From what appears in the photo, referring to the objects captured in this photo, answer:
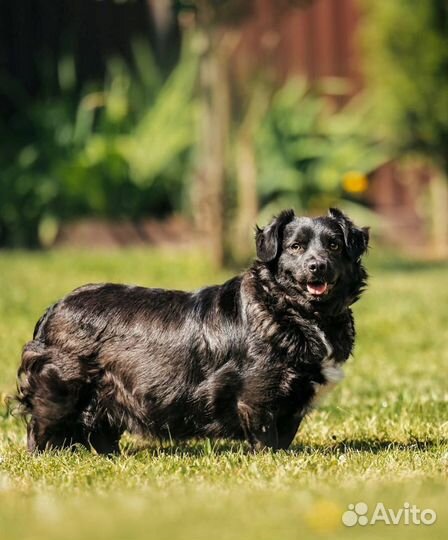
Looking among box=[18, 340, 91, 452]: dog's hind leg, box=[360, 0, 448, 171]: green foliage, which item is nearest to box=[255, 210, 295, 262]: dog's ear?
box=[18, 340, 91, 452]: dog's hind leg

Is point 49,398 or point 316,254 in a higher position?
point 316,254

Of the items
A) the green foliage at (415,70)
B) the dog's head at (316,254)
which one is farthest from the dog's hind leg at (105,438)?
the green foliage at (415,70)

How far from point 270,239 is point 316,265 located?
1.02 feet

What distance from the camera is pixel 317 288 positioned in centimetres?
490

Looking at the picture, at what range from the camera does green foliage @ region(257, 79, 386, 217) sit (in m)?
14.2

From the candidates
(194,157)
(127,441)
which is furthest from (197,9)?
(127,441)

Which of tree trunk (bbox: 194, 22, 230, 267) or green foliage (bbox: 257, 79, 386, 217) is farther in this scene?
green foliage (bbox: 257, 79, 386, 217)

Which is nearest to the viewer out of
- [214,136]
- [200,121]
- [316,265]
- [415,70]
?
[316,265]

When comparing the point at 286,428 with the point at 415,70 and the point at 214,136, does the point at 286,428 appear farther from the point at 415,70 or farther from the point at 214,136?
the point at 415,70

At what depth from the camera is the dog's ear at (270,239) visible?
505 centimetres

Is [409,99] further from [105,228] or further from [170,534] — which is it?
[170,534]

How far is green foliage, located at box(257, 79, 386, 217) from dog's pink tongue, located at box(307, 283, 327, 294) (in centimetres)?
914

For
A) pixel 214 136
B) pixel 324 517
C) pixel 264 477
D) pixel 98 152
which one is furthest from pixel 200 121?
pixel 324 517

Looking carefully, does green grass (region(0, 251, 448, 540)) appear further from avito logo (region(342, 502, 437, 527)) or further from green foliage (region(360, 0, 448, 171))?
green foliage (region(360, 0, 448, 171))
